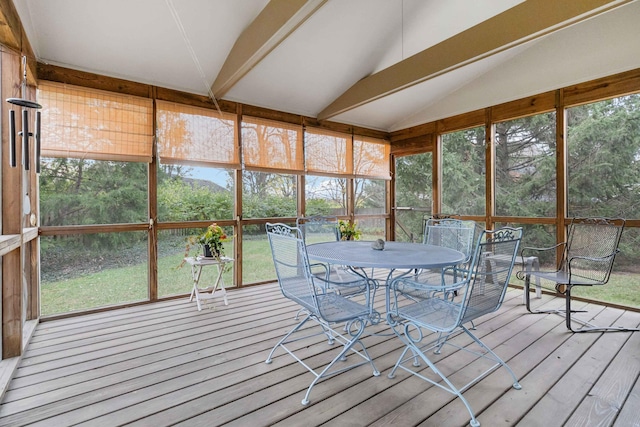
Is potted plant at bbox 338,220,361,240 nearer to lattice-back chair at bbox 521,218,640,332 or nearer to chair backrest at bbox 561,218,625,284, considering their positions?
lattice-back chair at bbox 521,218,640,332

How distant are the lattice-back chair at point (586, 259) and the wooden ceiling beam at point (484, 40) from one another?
206 centimetres

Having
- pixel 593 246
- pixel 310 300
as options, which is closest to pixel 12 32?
pixel 310 300

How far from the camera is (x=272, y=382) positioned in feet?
6.84

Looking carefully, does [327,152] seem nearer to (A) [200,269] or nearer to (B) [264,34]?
(B) [264,34]

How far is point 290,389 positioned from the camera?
201 cm

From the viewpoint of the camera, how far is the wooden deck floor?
5.77 feet

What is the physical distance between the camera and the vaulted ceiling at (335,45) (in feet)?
9.21

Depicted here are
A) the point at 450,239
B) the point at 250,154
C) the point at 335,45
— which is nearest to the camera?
the point at 450,239

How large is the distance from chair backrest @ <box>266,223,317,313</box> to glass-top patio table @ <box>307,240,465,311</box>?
17cm

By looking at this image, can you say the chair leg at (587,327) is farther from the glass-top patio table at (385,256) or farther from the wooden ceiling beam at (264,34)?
the wooden ceiling beam at (264,34)

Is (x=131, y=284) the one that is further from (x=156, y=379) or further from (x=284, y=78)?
(x=284, y=78)

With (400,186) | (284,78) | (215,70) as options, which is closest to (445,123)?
(400,186)

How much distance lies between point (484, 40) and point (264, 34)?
6.97 ft

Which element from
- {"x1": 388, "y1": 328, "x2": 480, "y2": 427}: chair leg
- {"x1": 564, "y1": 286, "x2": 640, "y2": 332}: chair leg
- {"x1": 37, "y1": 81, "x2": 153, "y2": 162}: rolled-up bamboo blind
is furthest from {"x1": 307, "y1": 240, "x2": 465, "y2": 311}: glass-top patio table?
{"x1": 37, "y1": 81, "x2": 153, "y2": 162}: rolled-up bamboo blind
